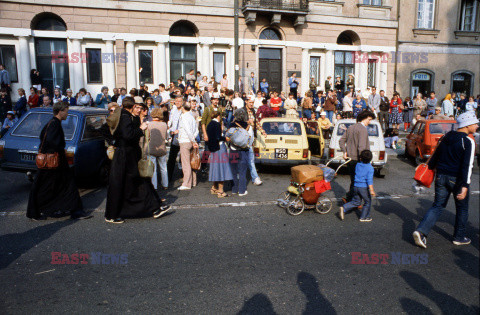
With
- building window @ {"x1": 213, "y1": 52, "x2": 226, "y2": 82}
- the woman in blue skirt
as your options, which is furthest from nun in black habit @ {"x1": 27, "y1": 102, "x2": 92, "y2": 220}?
building window @ {"x1": 213, "y1": 52, "x2": 226, "y2": 82}

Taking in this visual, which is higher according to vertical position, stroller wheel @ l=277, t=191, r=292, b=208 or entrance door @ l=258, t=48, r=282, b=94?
entrance door @ l=258, t=48, r=282, b=94

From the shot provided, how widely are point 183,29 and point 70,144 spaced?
1569cm

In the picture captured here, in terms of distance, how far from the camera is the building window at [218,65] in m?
22.9

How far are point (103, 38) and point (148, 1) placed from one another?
3.10 meters

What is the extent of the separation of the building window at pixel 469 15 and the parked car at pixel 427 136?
19.3 metres

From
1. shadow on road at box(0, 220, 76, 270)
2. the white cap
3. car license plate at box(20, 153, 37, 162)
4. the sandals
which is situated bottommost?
shadow on road at box(0, 220, 76, 270)

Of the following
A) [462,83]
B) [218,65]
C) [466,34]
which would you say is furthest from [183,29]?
[462,83]

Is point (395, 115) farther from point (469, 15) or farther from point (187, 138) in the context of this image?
point (469, 15)

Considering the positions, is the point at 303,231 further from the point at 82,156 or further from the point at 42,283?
the point at 82,156

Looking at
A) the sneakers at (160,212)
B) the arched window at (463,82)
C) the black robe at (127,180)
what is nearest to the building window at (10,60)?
the black robe at (127,180)

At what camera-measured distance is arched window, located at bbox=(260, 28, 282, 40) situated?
23.5 meters

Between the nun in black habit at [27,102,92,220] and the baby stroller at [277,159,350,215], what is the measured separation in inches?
149

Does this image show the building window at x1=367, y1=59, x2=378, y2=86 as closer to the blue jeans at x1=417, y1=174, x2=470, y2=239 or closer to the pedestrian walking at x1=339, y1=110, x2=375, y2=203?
the pedestrian walking at x1=339, y1=110, x2=375, y2=203

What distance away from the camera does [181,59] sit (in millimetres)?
22375
